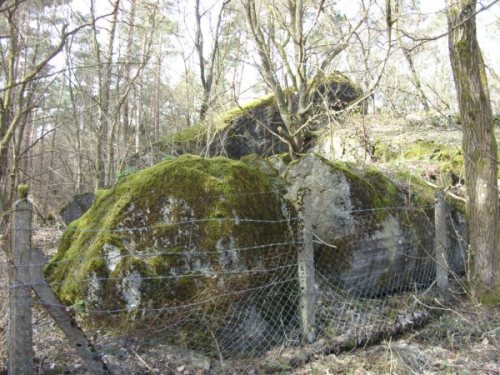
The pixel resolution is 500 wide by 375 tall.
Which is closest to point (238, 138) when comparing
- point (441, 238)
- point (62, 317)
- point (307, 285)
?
point (441, 238)

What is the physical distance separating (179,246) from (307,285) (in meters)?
1.33

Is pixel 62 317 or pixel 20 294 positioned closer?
pixel 20 294

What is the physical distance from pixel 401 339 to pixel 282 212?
1856 mm

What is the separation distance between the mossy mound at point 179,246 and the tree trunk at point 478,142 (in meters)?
2.48

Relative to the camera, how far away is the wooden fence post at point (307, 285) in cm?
416

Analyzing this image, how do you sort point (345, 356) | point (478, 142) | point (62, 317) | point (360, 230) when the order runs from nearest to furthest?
1. point (62, 317)
2. point (345, 356)
3. point (478, 142)
4. point (360, 230)

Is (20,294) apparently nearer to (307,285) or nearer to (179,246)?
(179,246)

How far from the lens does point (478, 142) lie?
17.4ft

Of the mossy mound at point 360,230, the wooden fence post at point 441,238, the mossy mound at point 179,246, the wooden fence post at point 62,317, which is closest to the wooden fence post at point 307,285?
the mossy mound at point 179,246

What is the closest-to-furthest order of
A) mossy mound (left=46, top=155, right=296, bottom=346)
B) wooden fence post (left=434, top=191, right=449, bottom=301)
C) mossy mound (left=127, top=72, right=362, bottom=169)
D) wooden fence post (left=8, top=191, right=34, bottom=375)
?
wooden fence post (left=8, top=191, right=34, bottom=375), mossy mound (left=46, top=155, right=296, bottom=346), wooden fence post (left=434, top=191, right=449, bottom=301), mossy mound (left=127, top=72, right=362, bottom=169)

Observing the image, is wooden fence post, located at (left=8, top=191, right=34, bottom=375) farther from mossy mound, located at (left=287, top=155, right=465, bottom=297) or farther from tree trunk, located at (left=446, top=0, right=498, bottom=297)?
tree trunk, located at (left=446, top=0, right=498, bottom=297)

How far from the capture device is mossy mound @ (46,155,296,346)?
4070mm

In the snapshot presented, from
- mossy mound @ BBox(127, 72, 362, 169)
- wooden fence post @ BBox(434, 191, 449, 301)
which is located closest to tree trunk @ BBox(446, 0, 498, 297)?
wooden fence post @ BBox(434, 191, 449, 301)

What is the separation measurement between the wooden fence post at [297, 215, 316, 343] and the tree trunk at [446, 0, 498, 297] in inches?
94.1
